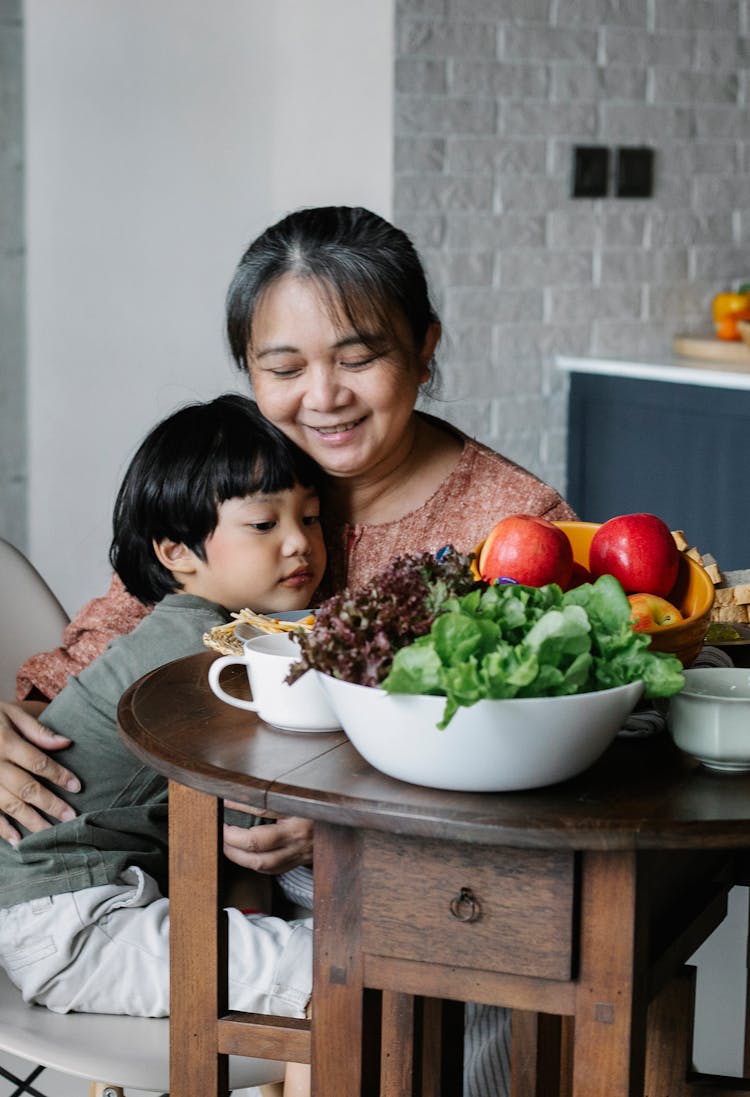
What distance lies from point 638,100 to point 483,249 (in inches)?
27.6

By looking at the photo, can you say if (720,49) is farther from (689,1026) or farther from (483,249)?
(689,1026)

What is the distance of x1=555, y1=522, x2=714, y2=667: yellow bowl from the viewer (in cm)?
132

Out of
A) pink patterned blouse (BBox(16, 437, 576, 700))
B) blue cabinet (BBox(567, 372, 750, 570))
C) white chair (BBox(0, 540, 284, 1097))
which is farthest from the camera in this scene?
blue cabinet (BBox(567, 372, 750, 570))

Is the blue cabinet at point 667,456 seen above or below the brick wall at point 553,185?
below

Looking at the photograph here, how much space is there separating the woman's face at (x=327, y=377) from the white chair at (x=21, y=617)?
1.34 ft

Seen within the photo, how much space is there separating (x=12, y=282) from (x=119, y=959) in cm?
237

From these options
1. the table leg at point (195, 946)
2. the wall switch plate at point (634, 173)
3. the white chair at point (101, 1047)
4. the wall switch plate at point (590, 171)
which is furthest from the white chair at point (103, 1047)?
the wall switch plate at point (634, 173)

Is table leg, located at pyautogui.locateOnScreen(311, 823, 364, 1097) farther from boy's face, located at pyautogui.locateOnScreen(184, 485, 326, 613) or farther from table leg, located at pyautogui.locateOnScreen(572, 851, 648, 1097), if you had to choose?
boy's face, located at pyautogui.locateOnScreen(184, 485, 326, 613)

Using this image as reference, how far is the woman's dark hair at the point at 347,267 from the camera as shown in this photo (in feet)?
6.42

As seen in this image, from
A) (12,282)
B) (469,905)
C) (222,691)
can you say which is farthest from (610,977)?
(12,282)

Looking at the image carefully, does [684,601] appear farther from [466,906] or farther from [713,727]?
[466,906]

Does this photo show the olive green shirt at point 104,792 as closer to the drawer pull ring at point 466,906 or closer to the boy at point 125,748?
the boy at point 125,748

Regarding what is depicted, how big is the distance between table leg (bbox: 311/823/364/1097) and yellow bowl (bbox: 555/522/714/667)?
1.06 ft

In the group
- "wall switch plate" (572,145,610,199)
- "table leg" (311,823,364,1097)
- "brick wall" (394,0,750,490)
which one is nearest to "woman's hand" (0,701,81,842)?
"table leg" (311,823,364,1097)
